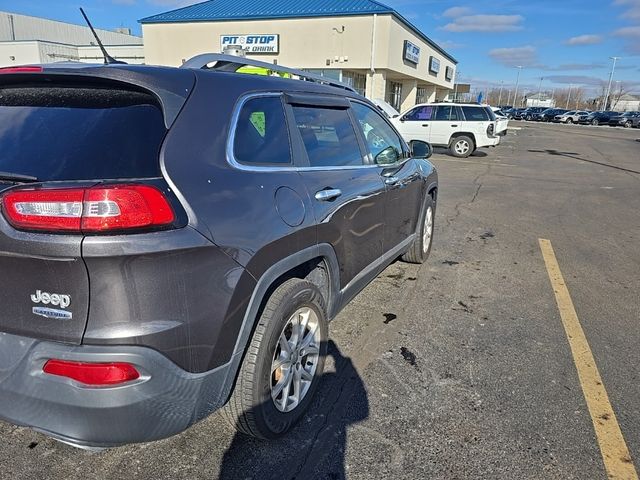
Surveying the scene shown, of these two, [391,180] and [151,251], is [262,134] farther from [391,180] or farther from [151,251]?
[391,180]

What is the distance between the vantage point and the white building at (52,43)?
3853cm

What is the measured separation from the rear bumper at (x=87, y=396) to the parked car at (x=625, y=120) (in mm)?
62480

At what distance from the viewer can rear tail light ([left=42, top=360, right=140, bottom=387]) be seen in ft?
5.51

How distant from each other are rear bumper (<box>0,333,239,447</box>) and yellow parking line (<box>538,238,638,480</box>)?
7.08ft

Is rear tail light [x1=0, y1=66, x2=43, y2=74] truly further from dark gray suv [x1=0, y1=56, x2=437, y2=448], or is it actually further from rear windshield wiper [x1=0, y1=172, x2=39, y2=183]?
rear windshield wiper [x1=0, y1=172, x2=39, y2=183]

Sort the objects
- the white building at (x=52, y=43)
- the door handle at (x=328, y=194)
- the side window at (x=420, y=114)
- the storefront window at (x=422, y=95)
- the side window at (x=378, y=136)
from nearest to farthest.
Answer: the door handle at (x=328, y=194)
the side window at (x=378, y=136)
the side window at (x=420, y=114)
the white building at (x=52, y=43)
the storefront window at (x=422, y=95)

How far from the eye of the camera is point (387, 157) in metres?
3.97

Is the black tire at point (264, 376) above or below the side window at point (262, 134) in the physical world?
below

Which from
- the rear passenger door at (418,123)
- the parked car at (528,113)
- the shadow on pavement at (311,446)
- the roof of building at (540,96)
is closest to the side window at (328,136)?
the shadow on pavement at (311,446)

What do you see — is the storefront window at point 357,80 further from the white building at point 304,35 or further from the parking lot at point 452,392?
the parking lot at point 452,392

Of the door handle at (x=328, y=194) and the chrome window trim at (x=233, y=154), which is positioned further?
the door handle at (x=328, y=194)

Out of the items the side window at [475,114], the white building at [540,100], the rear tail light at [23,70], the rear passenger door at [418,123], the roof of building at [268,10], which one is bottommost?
the rear passenger door at [418,123]

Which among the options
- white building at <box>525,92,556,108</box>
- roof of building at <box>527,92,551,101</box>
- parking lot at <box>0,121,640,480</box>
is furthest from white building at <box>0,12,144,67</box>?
roof of building at <box>527,92,551,101</box>

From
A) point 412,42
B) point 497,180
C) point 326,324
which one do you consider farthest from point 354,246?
point 412,42
